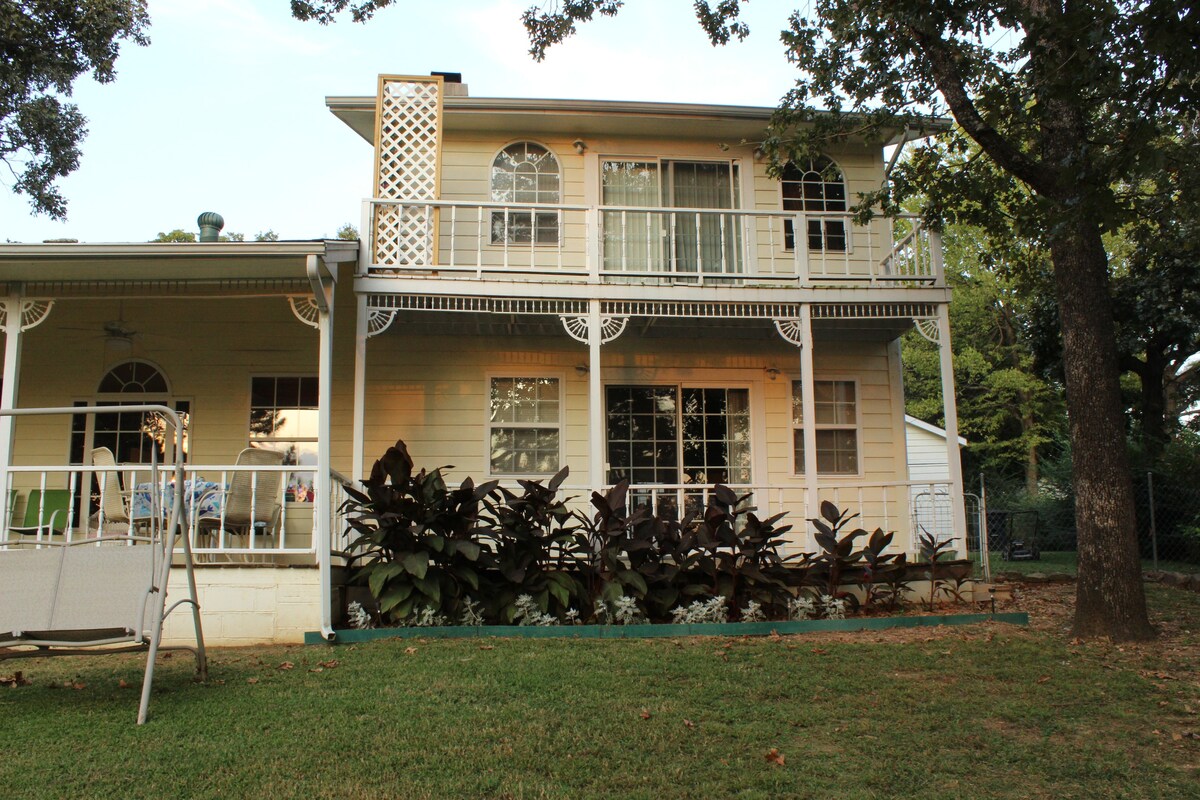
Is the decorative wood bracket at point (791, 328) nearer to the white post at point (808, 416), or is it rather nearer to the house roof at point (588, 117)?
the white post at point (808, 416)

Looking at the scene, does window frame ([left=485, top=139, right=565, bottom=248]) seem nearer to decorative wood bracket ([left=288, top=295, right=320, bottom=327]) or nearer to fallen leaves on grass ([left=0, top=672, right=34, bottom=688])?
decorative wood bracket ([left=288, top=295, right=320, bottom=327])

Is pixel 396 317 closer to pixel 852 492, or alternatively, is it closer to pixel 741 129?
pixel 741 129

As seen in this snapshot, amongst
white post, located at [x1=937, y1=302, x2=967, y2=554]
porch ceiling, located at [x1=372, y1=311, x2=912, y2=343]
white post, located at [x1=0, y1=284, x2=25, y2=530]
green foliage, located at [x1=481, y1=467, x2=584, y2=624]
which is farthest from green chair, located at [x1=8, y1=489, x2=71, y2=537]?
→ white post, located at [x1=937, y1=302, x2=967, y2=554]

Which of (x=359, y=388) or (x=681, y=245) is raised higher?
(x=681, y=245)

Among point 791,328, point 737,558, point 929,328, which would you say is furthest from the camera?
point 929,328

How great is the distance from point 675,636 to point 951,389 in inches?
181

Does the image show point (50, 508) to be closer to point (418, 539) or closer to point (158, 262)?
point (158, 262)

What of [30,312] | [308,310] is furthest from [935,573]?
[30,312]

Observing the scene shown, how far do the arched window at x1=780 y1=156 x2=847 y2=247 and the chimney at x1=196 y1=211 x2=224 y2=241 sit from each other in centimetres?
691

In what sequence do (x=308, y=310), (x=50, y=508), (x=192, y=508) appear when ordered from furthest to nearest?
(x=50, y=508), (x=308, y=310), (x=192, y=508)

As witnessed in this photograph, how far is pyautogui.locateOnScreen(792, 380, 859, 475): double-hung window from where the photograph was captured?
11688mm

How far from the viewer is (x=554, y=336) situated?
11.5m

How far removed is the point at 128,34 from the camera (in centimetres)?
1841

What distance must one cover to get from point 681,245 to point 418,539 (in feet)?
18.5
